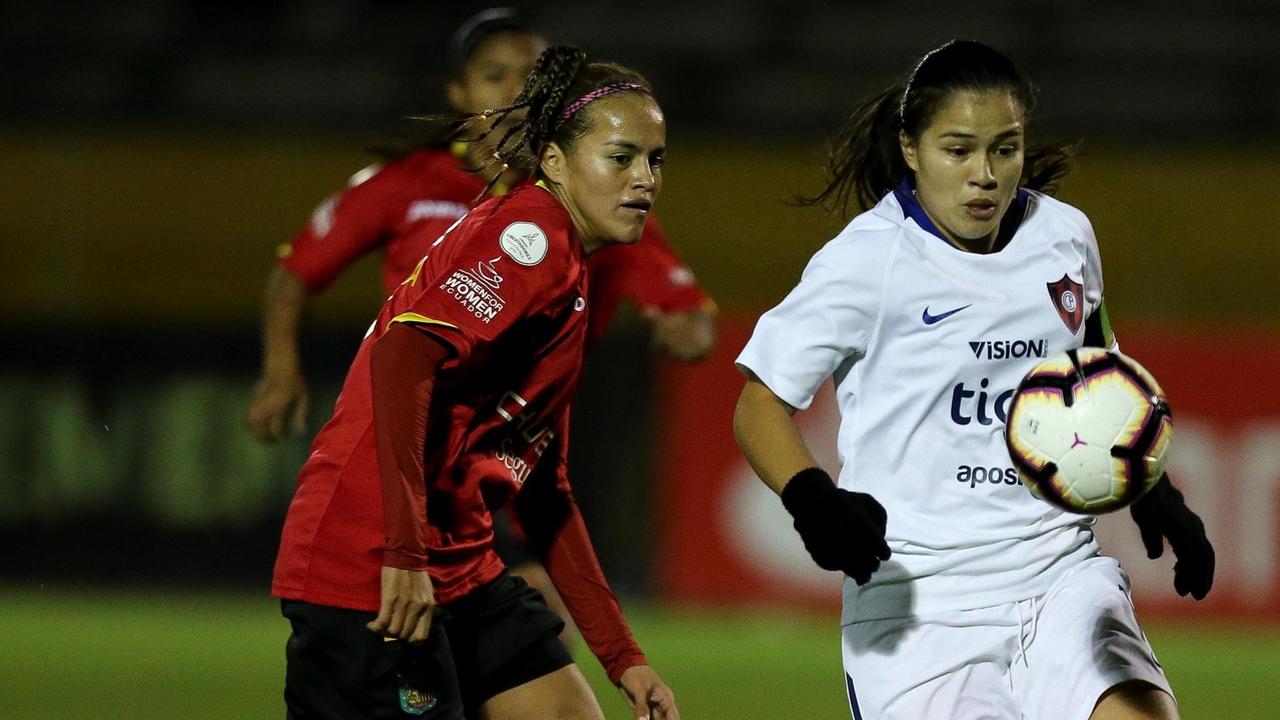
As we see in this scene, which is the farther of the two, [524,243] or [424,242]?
[424,242]

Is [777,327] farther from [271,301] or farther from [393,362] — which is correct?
[271,301]

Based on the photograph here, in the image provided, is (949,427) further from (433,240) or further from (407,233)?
(407,233)

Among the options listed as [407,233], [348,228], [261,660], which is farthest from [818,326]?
[261,660]

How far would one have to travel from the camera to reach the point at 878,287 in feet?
11.6

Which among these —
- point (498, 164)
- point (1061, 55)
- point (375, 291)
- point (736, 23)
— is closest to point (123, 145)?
point (375, 291)

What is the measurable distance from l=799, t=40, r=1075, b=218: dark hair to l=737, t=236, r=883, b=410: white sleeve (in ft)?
1.20

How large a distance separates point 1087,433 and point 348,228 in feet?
9.20

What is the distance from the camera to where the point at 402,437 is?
10.6 feet

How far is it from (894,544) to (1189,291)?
350 inches

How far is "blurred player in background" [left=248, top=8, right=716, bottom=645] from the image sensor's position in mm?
5203

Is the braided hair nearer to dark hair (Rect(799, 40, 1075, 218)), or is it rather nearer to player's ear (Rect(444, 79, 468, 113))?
dark hair (Rect(799, 40, 1075, 218))

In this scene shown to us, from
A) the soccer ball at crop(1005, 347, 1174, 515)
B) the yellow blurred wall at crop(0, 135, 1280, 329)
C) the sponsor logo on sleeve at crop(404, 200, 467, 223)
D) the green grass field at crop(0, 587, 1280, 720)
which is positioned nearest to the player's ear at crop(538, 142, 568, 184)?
the soccer ball at crop(1005, 347, 1174, 515)

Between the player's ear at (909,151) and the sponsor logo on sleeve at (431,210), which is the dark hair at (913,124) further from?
the sponsor logo on sleeve at (431,210)

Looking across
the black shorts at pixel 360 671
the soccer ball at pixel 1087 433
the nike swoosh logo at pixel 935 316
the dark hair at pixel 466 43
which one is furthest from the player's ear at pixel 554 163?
the dark hair at pixel 466 43
